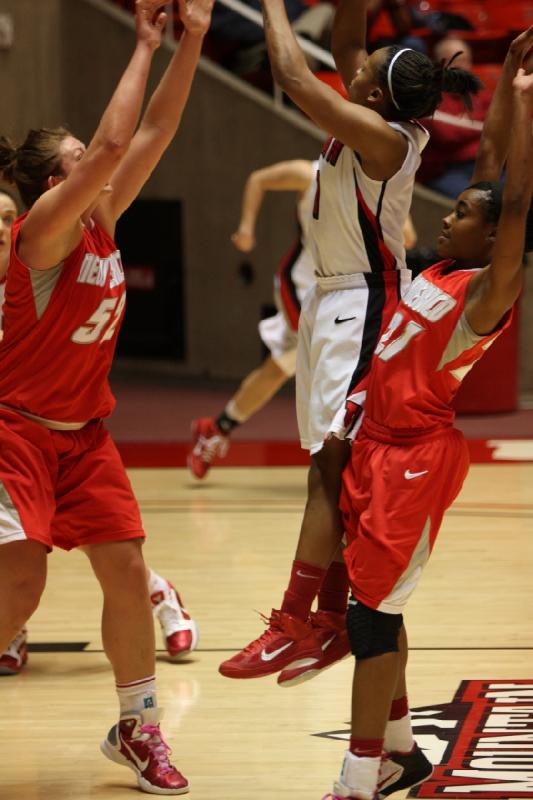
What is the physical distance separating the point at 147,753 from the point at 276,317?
13.2 feet

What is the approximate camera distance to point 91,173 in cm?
353

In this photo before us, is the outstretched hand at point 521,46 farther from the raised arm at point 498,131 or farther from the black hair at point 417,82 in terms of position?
the black hair at point 417,82

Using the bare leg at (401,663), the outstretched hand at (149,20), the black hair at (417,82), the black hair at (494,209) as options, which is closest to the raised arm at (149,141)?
the outstretched hand at (149,20)

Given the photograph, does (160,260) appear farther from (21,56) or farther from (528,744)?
(528,744)

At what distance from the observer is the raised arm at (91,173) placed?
3.53 metres

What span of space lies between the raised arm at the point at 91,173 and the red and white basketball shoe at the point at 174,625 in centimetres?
179

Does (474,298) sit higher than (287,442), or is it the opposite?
(474,298)

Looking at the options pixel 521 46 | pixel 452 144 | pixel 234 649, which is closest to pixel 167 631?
pixel 234 649

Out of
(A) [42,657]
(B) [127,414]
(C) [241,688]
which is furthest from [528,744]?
(B) [127,414]

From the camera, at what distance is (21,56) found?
37.8ft

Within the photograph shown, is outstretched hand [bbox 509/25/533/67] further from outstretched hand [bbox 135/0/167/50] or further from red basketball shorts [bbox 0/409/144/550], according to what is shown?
red basketball shorts [bbox 0/409/144/550]

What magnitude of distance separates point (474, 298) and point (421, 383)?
244 millimetres

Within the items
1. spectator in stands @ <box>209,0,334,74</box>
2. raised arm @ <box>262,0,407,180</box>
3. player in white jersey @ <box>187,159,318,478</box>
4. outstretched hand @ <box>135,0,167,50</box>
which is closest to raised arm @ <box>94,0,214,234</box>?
outstretched hand @ <box>135,0,167,50</box>

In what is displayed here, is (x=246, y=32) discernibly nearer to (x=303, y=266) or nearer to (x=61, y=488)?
Answer: (x=303, y=266)
